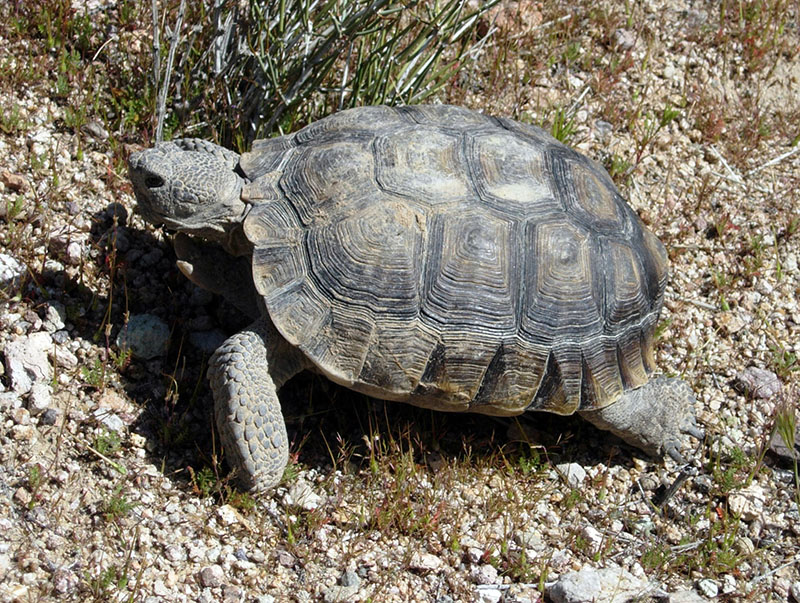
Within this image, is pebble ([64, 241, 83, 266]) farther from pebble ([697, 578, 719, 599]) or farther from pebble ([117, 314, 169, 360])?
pebble ([697, 578, 719, 599])

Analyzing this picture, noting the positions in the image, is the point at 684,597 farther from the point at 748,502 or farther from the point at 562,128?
the point at 562,128

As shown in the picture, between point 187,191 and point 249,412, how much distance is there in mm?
1098

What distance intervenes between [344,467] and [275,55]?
252 cm

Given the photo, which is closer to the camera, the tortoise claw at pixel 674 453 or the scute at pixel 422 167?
the scute at pixel 422 167

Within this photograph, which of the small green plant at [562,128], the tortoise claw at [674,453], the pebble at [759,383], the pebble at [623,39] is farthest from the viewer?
the pebble at [623,39]

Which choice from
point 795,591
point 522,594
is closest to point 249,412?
point 522,594

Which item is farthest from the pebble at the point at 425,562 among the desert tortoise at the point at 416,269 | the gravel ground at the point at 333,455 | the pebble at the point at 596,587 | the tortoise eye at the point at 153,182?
the tortoise eye at the point at 153,182

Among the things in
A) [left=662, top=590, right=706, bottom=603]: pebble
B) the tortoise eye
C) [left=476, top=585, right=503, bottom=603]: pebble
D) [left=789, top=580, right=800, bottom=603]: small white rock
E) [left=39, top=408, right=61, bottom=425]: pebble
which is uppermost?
the tortoise eye

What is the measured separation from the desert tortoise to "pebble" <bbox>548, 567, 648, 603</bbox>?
0.78 m

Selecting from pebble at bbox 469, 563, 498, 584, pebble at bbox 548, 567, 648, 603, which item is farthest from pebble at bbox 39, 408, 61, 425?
pebble at bbox 548, 567, 648, 603

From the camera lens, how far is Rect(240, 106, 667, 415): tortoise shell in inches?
144

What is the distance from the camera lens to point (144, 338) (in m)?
4.17

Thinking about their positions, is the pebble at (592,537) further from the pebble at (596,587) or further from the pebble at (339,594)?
the pebble at (339,594)

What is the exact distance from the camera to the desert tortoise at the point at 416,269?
3652 mm
